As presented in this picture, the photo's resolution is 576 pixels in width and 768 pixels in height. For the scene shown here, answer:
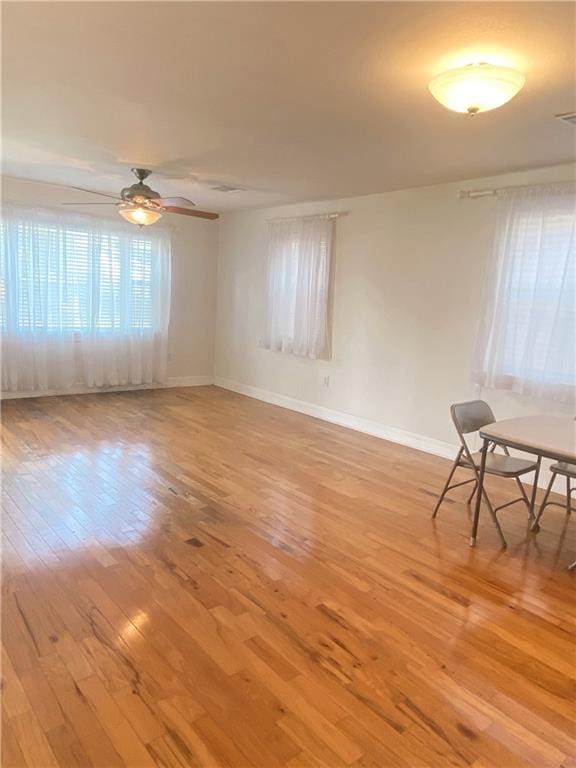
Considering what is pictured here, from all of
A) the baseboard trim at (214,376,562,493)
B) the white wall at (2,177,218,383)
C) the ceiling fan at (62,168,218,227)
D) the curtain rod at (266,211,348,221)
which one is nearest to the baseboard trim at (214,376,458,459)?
the baseboard trim at (214,376,562,493)

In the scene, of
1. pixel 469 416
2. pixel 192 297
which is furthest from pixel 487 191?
pixel 192 297

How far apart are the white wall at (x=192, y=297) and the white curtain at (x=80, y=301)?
11.3 inches

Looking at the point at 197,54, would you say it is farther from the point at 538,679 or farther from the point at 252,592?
the point at 538,679

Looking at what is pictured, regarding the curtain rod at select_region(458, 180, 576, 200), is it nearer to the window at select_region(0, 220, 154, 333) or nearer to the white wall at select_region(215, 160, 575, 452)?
the white wall at select_region(215, 160, 575, 452)

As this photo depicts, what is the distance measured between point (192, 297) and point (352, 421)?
315 cm

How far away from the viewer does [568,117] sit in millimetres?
2805

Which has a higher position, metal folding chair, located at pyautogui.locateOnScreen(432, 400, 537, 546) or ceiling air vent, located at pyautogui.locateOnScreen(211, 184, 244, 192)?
ceiling air vent, located at pyautogui.locateOnScreen(211, 184, 244, 192)

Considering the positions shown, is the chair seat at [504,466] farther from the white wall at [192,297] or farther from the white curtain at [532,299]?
the white wall at [192,297]

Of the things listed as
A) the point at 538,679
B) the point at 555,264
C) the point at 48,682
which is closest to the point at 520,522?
the point at 538,679

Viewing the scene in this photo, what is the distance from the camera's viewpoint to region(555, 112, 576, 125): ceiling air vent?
2.76 metres

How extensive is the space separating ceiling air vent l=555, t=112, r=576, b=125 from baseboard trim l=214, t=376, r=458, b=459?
2.72 meters

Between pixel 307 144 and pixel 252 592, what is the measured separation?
2.87m

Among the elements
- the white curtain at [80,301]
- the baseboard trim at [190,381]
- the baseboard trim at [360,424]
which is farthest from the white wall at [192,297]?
the baseboard trim at [360,424]

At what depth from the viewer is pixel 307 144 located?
354 cm
